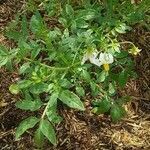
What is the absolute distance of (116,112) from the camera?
2516mm

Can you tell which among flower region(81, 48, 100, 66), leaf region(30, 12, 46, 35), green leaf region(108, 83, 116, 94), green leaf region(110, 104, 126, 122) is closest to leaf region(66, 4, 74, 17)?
leaf region(30, 12, 46, 35)

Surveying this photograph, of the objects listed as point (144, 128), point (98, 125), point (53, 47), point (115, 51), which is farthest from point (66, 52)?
point (144, 128)

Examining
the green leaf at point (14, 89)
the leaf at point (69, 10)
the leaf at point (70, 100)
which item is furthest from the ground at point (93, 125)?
the leaf at point (69, 10)

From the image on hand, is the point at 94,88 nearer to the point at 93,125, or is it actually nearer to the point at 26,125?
the point at 93,125

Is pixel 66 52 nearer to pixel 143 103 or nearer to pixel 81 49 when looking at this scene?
pixel 81 49

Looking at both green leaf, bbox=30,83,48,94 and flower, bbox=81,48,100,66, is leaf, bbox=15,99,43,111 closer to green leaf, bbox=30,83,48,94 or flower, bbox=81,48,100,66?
green leaf, bbox=30,83,48,94

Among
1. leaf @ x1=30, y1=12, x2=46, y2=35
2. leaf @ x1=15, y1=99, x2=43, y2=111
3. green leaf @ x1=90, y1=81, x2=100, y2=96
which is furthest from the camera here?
green leaf @ x1=90, y1=81, x2=100, y2=96

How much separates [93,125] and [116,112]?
0.22m

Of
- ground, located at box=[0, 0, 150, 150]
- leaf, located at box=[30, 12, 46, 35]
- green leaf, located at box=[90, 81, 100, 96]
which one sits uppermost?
leaf, located at box=[30, 12, 46, 35]

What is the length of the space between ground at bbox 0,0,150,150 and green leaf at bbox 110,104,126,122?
136 mm

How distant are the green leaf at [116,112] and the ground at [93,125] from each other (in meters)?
0.14

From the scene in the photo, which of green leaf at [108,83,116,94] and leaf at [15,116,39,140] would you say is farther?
green leaf at [108,83,116,94]

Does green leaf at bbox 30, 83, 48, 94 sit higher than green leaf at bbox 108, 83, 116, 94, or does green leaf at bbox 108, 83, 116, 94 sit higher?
green leaf at bbox 30, 83, 48, 94

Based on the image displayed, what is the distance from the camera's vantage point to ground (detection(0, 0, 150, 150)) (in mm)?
2578
